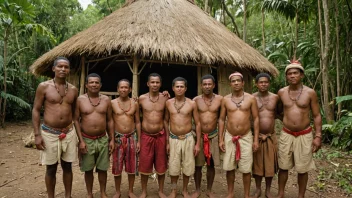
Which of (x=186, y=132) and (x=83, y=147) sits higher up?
(x=186, y=132)

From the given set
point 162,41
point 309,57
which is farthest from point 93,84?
point 309,57

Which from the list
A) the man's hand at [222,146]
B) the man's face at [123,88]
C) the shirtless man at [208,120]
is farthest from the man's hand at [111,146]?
the man's hand at [222,146]

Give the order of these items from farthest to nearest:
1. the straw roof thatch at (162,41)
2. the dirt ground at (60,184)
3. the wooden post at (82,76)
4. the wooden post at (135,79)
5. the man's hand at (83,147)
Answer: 1. the wooden post at (82,76)
2. the wooden post at (135,79)
3. the straw roof thatch at (162,41)
4. the dirt ground at (60,184)
5. the man's hand at (83,147)

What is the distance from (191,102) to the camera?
3.55 meters

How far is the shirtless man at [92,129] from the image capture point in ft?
10.9

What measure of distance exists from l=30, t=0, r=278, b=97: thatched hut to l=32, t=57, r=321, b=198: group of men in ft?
6.23

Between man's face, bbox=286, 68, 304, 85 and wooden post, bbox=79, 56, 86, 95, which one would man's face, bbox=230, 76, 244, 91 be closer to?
man's face, bbox=286, 68, 304, 85

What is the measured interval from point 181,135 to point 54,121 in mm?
1515

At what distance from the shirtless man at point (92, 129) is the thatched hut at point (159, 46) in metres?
1.97

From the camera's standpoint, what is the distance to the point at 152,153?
3.54 metres

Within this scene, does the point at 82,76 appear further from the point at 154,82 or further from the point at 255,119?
the point at 255,119

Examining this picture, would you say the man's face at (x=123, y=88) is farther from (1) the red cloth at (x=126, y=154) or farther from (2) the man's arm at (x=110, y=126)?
→ (1) the red cloth at (x=126, y=154)

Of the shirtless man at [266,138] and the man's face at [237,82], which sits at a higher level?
the man's face at [237,82]

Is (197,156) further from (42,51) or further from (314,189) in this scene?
(42,51)
